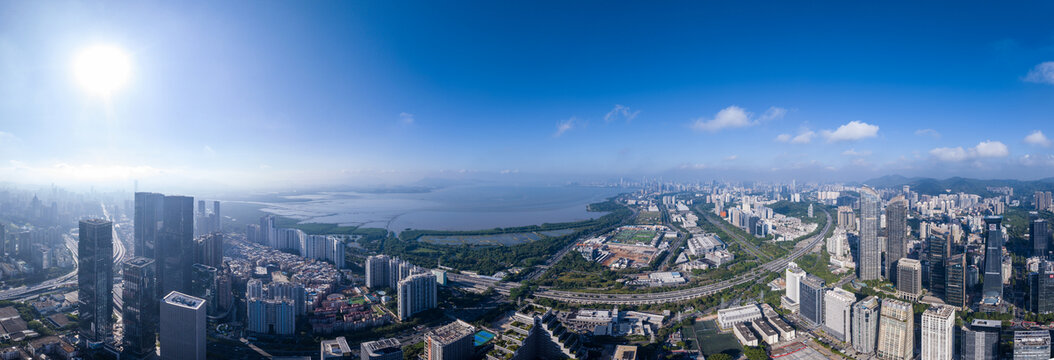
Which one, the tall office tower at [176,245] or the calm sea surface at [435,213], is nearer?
the tall office tower at [176,245]

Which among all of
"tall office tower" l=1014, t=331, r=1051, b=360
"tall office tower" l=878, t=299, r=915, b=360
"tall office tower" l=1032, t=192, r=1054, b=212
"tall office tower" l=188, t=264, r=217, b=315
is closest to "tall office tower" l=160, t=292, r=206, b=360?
"tall office tower" l=188, t=264, r=217, b=315

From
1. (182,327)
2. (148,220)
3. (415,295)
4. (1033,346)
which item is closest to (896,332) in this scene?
(1033,346)

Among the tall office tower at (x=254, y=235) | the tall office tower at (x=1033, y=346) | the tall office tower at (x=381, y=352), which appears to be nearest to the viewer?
the tall office tower at (x=381, y=352)

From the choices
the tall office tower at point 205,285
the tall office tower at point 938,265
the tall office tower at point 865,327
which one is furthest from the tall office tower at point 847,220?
the tall office tower at point 205,285

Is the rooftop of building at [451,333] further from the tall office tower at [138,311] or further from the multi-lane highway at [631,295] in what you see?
the tall office tower at [138,311]

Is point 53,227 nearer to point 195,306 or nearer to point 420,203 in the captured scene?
point 195,306

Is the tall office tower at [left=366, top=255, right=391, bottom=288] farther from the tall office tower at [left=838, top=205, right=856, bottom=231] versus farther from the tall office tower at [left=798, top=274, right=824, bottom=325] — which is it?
the tall office tower at [left=838, top=205, right=856, bottom=231]
